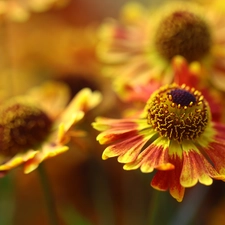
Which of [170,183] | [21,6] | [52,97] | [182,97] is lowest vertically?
[170,183]

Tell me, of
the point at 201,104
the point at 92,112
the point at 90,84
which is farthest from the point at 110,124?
the point at 90,84

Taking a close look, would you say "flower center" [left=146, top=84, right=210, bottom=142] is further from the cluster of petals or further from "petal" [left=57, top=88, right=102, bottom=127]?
"petal" [left=57, top=88, right=102, bottom=127]

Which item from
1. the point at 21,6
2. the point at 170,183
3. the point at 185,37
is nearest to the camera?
the point at 170,183

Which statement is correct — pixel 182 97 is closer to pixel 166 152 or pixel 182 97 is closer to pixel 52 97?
pixel 166 152

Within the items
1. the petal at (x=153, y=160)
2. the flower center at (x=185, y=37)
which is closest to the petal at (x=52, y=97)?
the flower center at (x=185, y=37)

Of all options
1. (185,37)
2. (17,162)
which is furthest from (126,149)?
(185,37)

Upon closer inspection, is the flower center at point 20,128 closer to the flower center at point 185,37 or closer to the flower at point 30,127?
the flower at point 30,127

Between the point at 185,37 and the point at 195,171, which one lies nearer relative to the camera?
the point at 195,171

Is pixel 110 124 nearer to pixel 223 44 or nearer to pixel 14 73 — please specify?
pixel 223 44
